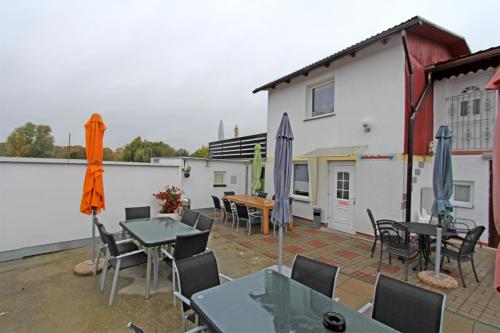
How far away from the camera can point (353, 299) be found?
3922mm

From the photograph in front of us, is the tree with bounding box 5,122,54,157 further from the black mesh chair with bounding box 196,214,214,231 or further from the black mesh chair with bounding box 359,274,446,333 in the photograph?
the black mesh chair with bounding box 359,274,446,333

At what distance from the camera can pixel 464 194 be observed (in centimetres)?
743

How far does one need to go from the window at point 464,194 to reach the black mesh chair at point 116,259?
9667mm

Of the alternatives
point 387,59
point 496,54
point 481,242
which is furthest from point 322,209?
point 496,54

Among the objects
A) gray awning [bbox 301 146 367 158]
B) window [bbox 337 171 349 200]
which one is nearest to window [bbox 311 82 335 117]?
gray awning [bbox 301 146 367 158]

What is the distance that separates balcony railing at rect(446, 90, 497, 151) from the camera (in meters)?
6.91

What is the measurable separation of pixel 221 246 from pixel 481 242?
26.8 feet

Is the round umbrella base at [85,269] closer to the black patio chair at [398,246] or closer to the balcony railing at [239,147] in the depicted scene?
the black patio chair at [398,246]

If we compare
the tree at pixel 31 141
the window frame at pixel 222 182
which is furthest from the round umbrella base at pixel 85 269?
the tree at pixel 31 141

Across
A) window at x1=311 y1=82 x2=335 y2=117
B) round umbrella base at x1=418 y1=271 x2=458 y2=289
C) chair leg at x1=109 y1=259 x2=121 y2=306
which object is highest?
window at x1=311 y1=82 x2=335 y2=117

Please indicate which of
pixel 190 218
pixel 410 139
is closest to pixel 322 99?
pixel 410 139

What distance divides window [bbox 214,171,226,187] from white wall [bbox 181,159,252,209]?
7.1 inches

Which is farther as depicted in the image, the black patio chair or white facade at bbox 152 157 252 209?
white facade at bbox 152 157 252 209

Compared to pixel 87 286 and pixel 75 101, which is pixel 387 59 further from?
pixel 75 101
